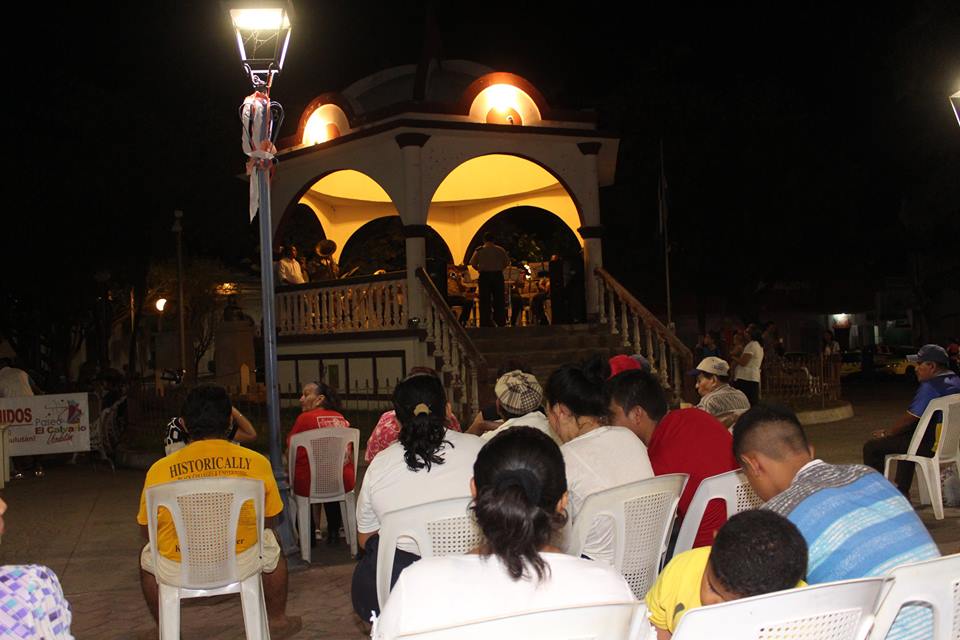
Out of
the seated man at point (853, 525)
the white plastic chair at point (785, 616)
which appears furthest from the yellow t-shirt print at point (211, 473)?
the white plastic chair at point (785, 616)

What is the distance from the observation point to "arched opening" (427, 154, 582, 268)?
1906 cm

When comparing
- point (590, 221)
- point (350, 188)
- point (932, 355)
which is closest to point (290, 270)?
point (350, 188)

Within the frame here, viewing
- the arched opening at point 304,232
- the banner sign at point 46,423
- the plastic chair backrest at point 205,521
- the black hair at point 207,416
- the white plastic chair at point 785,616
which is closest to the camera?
the white plastic chair at point 785,616

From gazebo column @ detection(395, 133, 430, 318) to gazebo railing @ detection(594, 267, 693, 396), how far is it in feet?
9.88

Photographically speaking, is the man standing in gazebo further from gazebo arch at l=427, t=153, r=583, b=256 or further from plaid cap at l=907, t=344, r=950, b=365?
plaid cap at l=907, t=344, r=950, b=365

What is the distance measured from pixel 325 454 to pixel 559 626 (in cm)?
559

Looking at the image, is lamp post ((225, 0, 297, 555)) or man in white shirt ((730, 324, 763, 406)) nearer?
lamp post ((225, 0, 297, 555))

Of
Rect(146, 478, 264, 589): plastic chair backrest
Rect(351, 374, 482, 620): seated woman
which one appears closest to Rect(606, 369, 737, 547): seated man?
Rect(351, 374, 482, 620): seated woman

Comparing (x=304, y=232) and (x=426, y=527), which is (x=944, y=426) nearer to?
(x=426, y=527)

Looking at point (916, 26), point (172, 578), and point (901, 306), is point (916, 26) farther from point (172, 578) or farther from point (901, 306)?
point (172, 578)

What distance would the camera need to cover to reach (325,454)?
7879mm

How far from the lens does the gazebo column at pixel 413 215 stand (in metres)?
15.4

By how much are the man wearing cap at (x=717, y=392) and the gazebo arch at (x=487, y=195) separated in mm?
9877

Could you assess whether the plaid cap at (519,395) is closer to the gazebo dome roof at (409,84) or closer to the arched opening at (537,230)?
the gazebo dome roof at (409,84)
